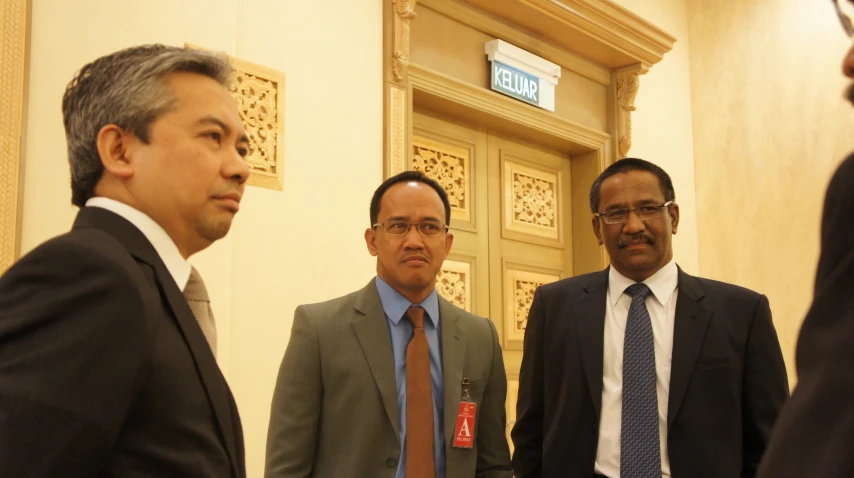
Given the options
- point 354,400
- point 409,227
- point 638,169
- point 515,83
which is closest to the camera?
point 354,400

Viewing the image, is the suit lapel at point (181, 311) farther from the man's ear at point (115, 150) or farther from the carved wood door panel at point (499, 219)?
the carved wood door panel at point (499, 219)

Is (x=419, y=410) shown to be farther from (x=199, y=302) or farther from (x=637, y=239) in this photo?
(x=199, y=302)

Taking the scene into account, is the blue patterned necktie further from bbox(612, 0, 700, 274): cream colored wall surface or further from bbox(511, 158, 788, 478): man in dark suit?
bbox(612, 0, 700, 274): cream colored wall surface

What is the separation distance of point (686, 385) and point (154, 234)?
1.60 meters

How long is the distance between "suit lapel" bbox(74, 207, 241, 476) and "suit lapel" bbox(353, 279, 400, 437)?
94cm

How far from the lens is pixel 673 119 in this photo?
19.6ft

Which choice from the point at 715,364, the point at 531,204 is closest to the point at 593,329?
the point at 715,364

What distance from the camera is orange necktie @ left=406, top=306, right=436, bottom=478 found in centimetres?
223

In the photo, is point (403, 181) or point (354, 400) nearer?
point (354, 400)

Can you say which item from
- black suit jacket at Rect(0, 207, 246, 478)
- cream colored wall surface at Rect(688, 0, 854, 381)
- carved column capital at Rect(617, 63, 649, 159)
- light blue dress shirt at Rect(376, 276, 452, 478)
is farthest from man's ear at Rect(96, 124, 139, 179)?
cream colored wall surface at Rect(688, 0, 854, 381)

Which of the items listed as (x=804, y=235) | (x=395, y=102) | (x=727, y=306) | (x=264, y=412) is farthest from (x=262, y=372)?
(x=804, y=235)

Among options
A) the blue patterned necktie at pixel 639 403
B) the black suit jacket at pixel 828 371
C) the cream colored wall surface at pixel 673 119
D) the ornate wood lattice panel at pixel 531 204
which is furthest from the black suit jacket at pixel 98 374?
the cream colored wall surface at pixel 673 119

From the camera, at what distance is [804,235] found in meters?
5.54

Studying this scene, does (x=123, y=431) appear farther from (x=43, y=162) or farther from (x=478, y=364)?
(x=43, y=162)
